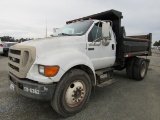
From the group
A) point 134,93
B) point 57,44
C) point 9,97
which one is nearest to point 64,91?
point 57,44

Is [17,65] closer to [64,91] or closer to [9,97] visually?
[64,91]

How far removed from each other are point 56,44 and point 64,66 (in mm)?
579

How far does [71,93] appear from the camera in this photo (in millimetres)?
3777

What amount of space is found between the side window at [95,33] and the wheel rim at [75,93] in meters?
1.29

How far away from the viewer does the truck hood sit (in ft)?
11.6

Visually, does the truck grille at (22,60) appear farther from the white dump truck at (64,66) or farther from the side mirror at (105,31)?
the side mirror at (105,31)

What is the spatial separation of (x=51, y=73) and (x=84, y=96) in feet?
3.89

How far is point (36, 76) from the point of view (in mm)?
3398

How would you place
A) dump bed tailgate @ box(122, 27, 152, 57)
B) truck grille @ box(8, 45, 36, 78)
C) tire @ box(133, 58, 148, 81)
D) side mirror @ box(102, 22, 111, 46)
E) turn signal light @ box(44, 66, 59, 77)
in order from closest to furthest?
turn signal light @ box(44, 66, 59, 77)
truck grille @ box(8, 45, 36, 78)
side mirror @ box(102, 22, 111, 46)
dump bed tailgate @ box(122, 27, 152, 57)
tire @ box(133, 58, 148, 81)

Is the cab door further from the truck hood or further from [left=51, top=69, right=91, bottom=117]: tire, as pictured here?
[left=51, top=69, right=91, bottom=117]: tire

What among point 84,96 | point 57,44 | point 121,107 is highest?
point 57,44

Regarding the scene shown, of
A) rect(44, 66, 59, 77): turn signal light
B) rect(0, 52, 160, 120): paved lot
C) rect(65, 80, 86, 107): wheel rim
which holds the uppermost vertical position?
rect(44, 66, 59, 77): turn signal light

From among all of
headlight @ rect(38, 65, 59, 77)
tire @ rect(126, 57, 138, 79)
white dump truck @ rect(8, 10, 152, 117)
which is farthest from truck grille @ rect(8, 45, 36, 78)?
tire @ rect(126, 57, 138, 79)

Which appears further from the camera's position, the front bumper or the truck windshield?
the truck windshield
